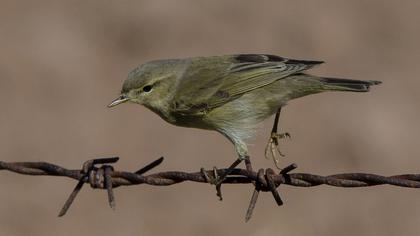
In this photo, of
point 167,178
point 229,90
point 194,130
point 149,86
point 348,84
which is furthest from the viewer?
point 194,130

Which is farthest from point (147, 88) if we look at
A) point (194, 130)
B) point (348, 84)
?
point (194, 130)

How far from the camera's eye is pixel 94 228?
10.3 meters

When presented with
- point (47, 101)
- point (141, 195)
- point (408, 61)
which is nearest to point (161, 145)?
point (141, 195)

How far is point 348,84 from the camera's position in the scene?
6637 millimetres

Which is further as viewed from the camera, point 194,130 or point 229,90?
point 194,130

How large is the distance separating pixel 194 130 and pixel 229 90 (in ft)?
16.6

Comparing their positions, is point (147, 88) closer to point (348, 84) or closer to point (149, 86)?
point (149, 86)

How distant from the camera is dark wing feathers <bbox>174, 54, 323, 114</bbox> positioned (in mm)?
6974

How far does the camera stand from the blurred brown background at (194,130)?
10406 mm

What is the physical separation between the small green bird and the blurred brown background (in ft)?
10.4

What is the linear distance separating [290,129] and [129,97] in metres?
5.20

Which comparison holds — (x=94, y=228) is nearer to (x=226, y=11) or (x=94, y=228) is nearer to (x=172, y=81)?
(x=172, y=81)

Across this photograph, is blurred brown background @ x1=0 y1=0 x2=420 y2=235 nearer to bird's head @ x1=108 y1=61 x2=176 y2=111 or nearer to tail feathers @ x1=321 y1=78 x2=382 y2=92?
bird's head @ x1=108 y1=61 x2=176 y2=111

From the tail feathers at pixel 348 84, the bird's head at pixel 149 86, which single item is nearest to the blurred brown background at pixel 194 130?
the bird's head at pixel 149 86
